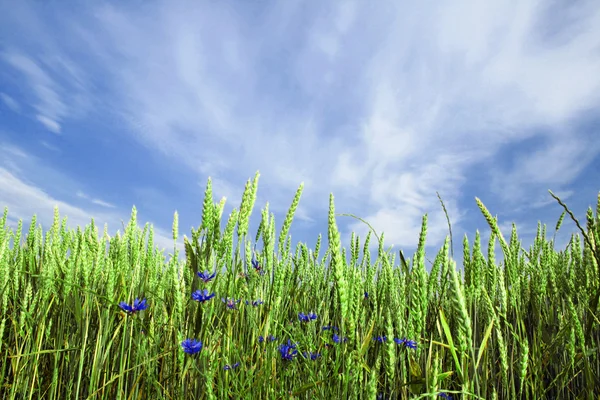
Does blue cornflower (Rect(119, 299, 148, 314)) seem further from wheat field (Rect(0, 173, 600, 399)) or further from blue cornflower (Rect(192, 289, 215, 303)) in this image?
blue cornflower (Rect(192, 289, 215, 303))

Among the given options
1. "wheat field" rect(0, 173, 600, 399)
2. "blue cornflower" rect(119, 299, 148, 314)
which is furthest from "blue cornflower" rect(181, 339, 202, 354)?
"blue cornflower" rect(119, 299, 148, 314)

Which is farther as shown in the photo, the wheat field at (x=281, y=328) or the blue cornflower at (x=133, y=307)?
the blue cornflower at (x=133, y=307)

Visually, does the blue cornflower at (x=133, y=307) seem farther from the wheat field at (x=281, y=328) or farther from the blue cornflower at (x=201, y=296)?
the blue cornflower at (x=201, y=296)

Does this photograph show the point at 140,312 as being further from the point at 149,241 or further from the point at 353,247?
the point at 353,247

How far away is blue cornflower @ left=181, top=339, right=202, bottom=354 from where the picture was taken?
126cm

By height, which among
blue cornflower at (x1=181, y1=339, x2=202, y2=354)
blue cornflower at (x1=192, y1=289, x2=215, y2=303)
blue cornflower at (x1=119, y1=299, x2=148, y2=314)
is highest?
blue cornflower at (x1=192, y1=289, x2=215, y2=303)

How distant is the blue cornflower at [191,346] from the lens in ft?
4.14

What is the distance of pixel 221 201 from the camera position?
4.46 ft

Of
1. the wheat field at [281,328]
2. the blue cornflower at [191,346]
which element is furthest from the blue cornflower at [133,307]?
the blue cornflower at [191,346]

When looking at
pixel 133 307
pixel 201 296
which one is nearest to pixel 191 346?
pixel 201 296

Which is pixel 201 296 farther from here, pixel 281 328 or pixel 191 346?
pixel 281 328

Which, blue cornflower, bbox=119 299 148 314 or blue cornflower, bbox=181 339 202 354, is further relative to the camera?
blue cornflower, bbox=119 299 148 314

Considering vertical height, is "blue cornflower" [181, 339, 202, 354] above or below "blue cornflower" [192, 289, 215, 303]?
below

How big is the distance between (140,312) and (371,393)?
1348 mm
